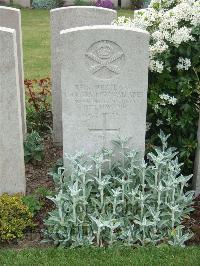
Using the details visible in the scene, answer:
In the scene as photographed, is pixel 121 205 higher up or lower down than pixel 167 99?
lower down

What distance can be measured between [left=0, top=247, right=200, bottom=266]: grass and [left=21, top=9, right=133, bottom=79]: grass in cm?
645

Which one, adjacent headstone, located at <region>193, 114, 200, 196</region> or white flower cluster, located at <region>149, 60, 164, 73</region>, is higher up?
white flower cluster, located at <region>149, 60, 164, 73</region>

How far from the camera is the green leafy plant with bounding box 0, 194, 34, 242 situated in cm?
489

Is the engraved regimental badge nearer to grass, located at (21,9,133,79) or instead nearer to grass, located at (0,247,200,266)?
grass, located at (0,247,200,266)

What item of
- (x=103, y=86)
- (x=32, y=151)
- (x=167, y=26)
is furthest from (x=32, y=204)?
(x=167, y=26)

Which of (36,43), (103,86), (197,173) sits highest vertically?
(36,43)

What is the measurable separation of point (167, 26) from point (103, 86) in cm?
97

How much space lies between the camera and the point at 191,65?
216 inches

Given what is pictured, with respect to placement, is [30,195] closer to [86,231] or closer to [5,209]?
[5,209]

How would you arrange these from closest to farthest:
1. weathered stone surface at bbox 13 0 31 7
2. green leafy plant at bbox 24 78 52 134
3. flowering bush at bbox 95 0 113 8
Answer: green leafy plant at bbox 24 78 52 134
flowering bush at bbox 95 0 113 8
weathered stone surface at bbox 13 0 31 7

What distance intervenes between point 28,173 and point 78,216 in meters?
1.56

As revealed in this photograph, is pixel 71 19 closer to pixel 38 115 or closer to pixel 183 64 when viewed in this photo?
pixel 38 115

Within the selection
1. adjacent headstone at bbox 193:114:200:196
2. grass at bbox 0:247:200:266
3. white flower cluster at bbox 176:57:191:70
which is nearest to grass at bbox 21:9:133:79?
white flower cluster at bbox 176:57:191:70

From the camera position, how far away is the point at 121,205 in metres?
5.07
